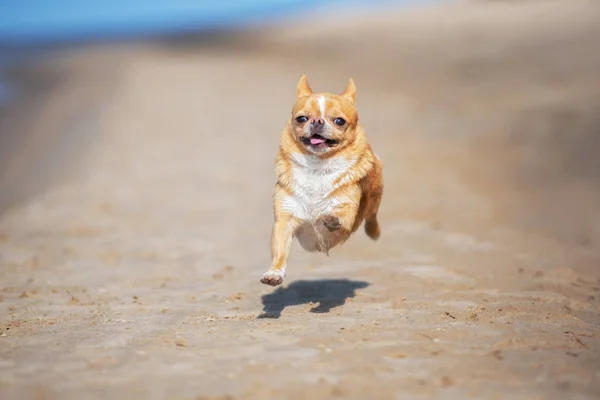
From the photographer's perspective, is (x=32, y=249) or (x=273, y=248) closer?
(x=273, y=248)

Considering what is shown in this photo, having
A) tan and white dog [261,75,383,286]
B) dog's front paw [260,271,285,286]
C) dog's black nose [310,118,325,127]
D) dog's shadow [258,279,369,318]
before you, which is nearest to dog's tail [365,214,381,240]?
dog's shadow [258,279,369,318]

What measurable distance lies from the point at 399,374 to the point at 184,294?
11.1ft

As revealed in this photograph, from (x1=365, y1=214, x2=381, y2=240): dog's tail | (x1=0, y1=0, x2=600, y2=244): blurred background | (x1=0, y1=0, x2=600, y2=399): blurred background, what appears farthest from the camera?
(x1=0, y1=0, x2=600, y2=244): blurred background

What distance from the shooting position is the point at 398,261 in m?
8.98

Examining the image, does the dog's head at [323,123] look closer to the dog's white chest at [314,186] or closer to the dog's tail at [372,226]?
the dog's white chest at [314,186]

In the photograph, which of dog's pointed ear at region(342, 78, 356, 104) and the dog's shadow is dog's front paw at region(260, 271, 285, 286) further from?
dog's pointed ear at region(342, 78, 356, 104)

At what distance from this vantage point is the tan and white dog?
20.0 feet

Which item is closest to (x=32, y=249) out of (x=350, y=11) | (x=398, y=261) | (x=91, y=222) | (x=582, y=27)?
(x=91, y=222)

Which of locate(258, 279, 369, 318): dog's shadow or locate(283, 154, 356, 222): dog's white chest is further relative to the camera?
locate(258, 279, 369, 318): dog's shadow

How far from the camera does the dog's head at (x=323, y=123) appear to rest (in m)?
6.00

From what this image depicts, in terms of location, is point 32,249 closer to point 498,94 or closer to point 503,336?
point 503,336

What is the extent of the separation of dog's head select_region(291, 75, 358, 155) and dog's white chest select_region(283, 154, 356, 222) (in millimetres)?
115

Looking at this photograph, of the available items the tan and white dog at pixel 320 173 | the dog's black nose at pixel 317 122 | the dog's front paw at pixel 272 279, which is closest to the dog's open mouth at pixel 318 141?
the tan and white dog at pixel 320 173

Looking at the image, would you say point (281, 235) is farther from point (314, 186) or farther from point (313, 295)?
point (313, 295)
